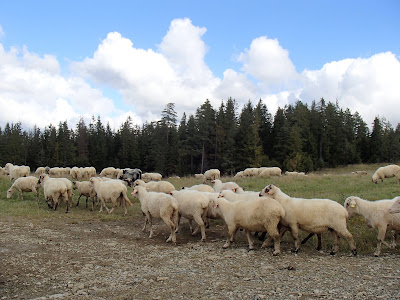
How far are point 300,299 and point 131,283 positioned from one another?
3835mm

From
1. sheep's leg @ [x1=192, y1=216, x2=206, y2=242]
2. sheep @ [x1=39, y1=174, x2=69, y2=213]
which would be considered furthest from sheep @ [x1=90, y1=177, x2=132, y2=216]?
sheep's leg @ [x1=192, y1=216, x2=206, y2=242]

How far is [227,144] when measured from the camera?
64.6 meters

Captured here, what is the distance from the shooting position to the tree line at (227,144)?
6244cm

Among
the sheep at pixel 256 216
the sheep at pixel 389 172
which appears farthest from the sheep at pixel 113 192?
the sheep at pixel 389 172

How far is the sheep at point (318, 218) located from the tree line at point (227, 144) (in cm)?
4966

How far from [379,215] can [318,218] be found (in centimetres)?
203

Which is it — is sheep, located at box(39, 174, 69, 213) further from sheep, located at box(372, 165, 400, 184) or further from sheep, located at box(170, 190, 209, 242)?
sheep, located at box(372, 165, 400, 184)

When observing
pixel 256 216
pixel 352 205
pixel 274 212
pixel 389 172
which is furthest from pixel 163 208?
pixel 389 172

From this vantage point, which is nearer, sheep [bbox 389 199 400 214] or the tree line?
sheep [bbox 389 199 400 214]

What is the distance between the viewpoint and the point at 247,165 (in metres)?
60.5

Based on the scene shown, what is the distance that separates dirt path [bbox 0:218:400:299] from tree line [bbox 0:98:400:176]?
164 feet

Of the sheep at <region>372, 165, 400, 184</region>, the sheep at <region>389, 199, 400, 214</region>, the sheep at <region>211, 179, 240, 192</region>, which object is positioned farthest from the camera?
the sheep at <region>372, 165, 400, 184</region>

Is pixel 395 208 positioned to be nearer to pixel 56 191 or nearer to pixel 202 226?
pixel 202 226

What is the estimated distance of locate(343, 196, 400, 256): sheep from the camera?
970 centimetres
